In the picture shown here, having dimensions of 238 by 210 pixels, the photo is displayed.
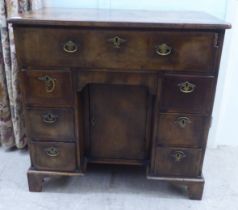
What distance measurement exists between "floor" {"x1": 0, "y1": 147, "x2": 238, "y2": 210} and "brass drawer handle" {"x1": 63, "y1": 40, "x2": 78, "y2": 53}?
2.38 feet

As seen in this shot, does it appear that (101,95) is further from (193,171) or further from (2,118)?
(2,118)

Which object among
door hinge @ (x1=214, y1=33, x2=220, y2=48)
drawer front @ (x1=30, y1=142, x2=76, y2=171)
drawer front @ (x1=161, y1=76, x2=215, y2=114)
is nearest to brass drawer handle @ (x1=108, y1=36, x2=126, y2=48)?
drawer front @ (x1=161, y1=76, x2=215, y2=114)

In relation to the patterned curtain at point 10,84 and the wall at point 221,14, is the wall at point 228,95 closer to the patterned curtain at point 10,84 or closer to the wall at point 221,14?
the wall at point 221,14

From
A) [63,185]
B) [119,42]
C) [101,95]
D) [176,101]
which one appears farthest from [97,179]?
[119,42]

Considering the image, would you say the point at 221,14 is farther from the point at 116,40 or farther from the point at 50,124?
the point at 50,124

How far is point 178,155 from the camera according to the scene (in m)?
1.26

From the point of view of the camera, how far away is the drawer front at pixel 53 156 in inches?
50.5

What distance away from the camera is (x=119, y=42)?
42.0 inches

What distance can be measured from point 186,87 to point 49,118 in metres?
0.61

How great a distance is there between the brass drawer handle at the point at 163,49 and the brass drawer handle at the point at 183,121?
0.29m

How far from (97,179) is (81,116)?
0.40 meters

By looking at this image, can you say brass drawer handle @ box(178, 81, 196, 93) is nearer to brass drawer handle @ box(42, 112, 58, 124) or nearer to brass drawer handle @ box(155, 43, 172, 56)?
brass drawer handle @ box(155, 43, 172, 56)

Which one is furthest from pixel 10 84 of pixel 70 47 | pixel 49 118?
pixel 70 47

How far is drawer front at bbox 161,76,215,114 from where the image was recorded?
1.12 metres
